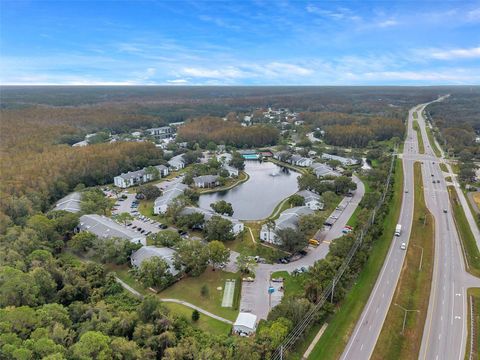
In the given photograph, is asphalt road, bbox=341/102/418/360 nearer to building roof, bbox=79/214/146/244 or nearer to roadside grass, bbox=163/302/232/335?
roadside grass, bbox=163/302/232/335

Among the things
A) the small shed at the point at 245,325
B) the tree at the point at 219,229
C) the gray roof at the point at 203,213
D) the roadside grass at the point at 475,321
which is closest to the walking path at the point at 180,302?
the small shed at the point at 245,325

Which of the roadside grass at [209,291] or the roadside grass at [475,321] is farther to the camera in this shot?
the roadside grass at [209,291]

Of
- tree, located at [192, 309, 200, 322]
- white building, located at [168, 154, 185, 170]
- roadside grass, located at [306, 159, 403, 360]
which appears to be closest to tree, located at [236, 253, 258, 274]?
tree, located at [192, 309, 200, 322]

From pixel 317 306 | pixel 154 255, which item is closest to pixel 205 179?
pixel 154 255

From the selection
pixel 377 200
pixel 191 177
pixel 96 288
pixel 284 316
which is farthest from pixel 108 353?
pixel 191 177

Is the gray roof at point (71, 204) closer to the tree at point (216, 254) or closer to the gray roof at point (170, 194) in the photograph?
the gray roof at point (170, 194)

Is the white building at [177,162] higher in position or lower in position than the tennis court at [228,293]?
higher

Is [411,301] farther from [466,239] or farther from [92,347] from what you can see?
[92,347]

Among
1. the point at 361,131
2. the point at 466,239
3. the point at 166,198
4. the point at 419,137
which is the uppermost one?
the point at 361,131
